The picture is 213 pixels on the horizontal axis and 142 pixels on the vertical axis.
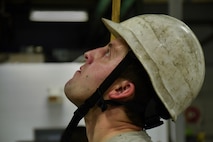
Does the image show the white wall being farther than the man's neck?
Yes

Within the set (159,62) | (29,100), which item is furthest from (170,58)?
(29,100)

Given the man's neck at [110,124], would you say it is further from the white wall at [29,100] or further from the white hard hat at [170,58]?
the white wall at [29,100]

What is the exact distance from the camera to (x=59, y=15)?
16.3 ft

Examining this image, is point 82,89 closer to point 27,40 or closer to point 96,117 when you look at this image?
point 96,117

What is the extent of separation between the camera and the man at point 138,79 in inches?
45.6

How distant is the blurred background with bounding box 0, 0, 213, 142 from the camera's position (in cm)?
324

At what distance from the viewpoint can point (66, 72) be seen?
10.8 feet

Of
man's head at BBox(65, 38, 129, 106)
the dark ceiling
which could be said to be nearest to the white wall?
the dark ceiling

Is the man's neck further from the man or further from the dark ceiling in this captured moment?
the dark ceiling

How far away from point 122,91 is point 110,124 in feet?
0.36

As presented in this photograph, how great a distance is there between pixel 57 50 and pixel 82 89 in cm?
445

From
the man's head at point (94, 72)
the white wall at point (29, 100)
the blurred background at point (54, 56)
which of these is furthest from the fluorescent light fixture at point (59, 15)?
the man's head at point (94, 72)

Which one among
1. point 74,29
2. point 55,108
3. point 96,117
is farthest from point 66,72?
point 74,29

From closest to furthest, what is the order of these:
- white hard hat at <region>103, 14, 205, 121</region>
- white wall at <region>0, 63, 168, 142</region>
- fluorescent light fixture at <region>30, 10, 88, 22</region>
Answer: white hard hat at <region>103, 14, 205, 121</region>, white wall at <region>0, 63, 168, 142</region>, fluorescent light fixture at <region>30, 10, 88, 22</region>
